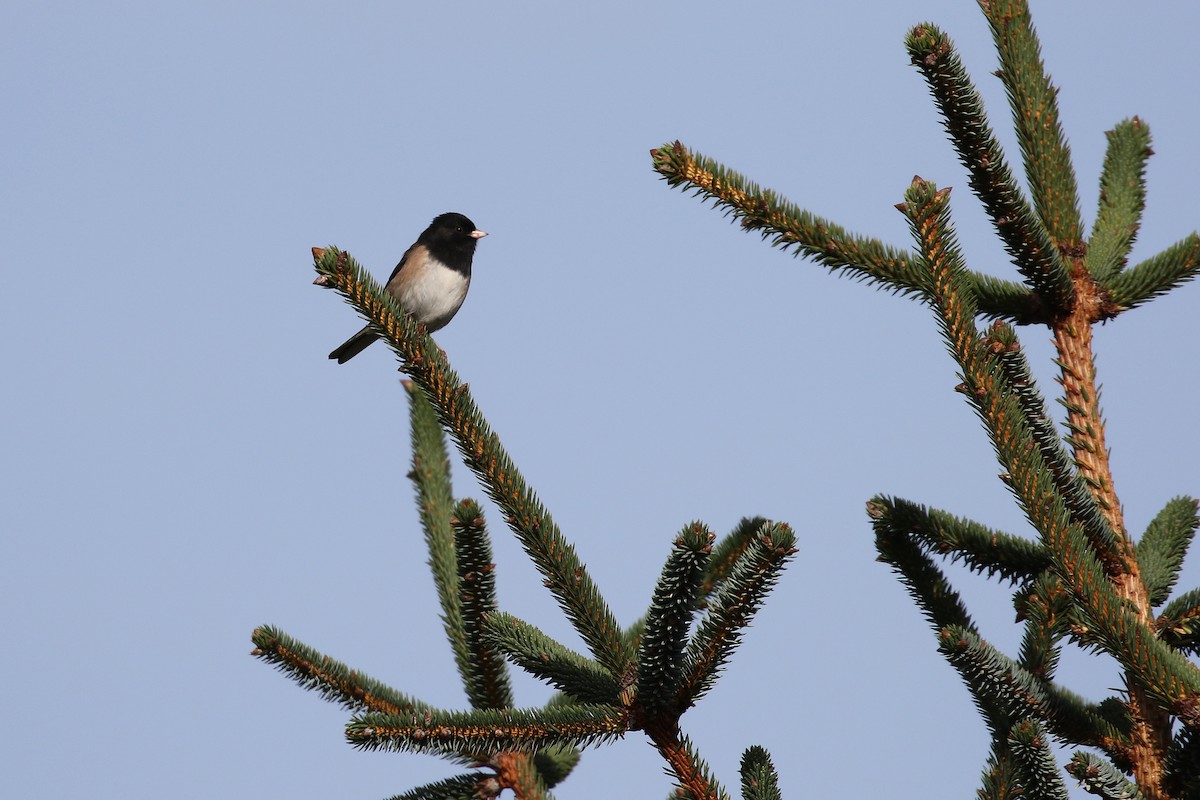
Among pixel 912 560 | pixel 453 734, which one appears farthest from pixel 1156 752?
pixel 453 734

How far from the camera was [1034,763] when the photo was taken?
153 centimetres

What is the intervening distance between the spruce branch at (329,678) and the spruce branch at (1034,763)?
1092mm

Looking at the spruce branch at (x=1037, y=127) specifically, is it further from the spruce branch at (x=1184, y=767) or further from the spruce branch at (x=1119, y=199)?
the spruce branch at (x=1184, y=767)

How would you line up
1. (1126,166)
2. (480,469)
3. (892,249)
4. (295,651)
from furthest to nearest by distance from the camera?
(1126,166) → (892,249) → (295,651) → (480,469)

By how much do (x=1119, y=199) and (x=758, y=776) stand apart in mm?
1683

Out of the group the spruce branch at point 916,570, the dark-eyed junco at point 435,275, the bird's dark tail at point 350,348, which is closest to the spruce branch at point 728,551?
the spruce branch at point 916,570

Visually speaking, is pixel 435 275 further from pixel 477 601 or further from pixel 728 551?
pixel 477 601

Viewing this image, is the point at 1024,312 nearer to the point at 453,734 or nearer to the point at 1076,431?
the point at 1076,431

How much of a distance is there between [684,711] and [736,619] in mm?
188

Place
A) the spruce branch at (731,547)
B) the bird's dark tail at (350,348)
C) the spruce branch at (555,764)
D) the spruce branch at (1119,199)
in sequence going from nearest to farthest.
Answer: the spruce branch at (731,547) < the spruce branch at (1119,199) < the spruce branch at (555,764) < the bird's dark tail at (350,348)

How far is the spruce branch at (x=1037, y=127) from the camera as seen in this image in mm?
2227

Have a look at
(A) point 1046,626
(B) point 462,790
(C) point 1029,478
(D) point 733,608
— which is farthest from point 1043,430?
(B) point 462,790

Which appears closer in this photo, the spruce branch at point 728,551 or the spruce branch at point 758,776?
the spruce branch at point 758,776

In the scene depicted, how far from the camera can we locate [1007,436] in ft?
5.50
